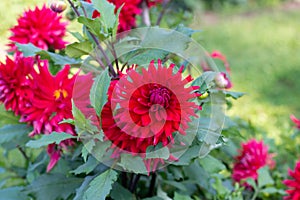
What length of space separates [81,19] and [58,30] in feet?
1.30

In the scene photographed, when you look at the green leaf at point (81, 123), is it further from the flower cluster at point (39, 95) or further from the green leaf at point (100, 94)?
the flower cluster at point (39, 95)

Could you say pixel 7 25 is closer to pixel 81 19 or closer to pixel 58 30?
pixel 58 30

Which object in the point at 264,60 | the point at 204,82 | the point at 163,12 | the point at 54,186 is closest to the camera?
the point at 204,82

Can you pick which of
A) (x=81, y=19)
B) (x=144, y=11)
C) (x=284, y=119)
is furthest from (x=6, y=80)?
(x=284, y=119)

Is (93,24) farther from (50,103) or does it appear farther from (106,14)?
(50,103)

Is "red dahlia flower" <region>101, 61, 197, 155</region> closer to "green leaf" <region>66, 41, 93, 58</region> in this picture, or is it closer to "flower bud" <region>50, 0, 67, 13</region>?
"green leaf" <region>66, 41, 93, 58</region>

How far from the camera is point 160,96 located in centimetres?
89

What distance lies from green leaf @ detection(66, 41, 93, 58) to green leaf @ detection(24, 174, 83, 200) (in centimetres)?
36

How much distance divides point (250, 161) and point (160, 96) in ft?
2.60

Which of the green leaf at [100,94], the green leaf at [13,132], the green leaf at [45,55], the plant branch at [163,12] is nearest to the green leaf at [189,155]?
the green leaf at [100,94]

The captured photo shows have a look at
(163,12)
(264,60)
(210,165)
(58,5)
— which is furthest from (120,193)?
(264,60)

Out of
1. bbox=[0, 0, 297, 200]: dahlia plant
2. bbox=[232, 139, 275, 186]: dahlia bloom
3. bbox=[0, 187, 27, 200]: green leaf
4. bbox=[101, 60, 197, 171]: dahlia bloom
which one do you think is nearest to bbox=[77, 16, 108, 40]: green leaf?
bbox=[0, 0, 297, 200]: dahlia plant

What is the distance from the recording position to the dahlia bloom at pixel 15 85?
3.92 ft

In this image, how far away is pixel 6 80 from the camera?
47.4 inches
